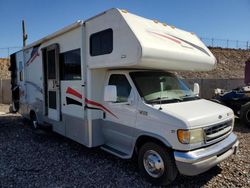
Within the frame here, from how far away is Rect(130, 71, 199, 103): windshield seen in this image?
4.29 meters

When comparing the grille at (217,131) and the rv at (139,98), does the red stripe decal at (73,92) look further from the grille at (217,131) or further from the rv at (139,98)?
the grille at (217,131)

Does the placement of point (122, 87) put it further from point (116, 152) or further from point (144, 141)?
point (116, 152)

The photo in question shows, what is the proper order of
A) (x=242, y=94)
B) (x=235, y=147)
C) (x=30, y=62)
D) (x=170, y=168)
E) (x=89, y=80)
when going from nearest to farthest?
(x=170, y=168) → (x=235, y=147) → (x=89, y=80) → (x=30, y=62) → (x=242, y=94)

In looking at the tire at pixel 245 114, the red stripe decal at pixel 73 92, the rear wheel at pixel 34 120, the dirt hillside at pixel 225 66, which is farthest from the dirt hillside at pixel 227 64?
the red stripe decal at pixel 73 92

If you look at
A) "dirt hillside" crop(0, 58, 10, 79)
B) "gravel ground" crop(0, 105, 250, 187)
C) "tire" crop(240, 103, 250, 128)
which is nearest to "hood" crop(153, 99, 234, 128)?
"gravel ground" crop(0, 105, 250, 187)

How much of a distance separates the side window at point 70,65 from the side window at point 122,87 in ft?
3.34

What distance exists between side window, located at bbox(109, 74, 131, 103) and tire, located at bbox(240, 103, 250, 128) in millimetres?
5781

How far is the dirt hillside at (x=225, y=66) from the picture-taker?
25.3 meters

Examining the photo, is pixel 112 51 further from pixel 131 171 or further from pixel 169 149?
pixel 131 171

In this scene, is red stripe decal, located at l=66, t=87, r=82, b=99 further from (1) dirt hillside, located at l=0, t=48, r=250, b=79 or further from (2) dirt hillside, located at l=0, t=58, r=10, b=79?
(2) dirt hillside, located at l=0, t=58, r=10, b=79

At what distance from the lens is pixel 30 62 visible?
25.2ft

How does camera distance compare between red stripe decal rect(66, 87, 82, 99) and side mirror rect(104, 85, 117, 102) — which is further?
red stripe decal rect(66, 87, 82, 99)

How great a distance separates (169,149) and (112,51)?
6.89 feet

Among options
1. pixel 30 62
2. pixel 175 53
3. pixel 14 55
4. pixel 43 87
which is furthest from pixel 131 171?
pixel 14 55
